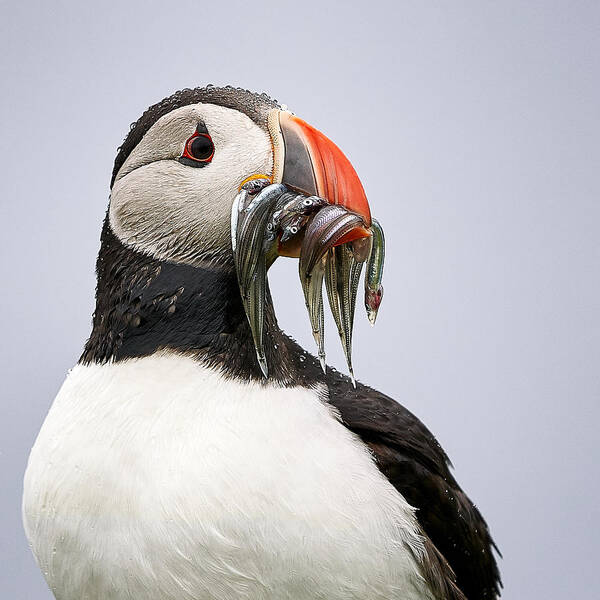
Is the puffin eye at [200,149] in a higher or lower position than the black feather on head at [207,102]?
lower

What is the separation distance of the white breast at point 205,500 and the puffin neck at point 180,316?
0.03m

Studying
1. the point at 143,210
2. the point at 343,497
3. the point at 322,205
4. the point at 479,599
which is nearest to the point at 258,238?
the point at 322,205

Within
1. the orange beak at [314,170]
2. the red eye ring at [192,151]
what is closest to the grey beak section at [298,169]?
the orange beak at [314,170]

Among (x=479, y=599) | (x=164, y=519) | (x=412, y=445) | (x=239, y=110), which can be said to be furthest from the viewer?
(x=479, y=599)

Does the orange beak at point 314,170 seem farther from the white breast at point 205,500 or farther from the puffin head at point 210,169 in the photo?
the white breast at point 205,500

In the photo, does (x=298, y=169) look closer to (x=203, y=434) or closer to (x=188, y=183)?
(x=188, y=183)

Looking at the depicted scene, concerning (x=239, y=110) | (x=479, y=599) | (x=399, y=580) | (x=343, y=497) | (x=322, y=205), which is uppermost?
(x=239, y=110)

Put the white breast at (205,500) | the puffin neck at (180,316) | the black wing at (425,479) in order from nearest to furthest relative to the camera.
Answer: the white breast at (205,500)
the puffin neck at (180,316)
the black wing at (425,479)

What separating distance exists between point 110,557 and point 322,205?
0.80 m

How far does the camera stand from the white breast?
1.54 m

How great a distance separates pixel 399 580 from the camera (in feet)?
5.45

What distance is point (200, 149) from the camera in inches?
64.5

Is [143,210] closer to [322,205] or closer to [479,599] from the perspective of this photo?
[322,205]

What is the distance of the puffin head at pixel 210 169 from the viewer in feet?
5.25
